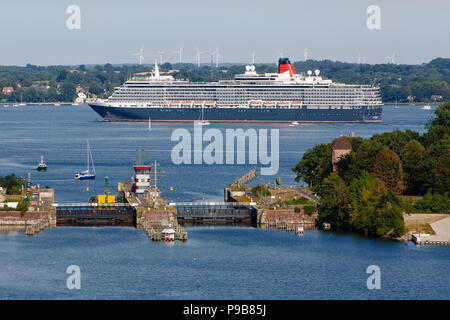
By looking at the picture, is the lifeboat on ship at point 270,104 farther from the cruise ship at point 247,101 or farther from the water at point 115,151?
the water at point 115,151

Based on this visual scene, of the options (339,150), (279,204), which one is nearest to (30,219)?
(279,204)

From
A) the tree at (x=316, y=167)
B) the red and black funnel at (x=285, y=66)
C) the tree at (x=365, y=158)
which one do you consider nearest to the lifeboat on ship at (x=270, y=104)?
the red and black funnel at (x=285, y=66)

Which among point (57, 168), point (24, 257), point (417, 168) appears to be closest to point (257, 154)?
point (57, 168)

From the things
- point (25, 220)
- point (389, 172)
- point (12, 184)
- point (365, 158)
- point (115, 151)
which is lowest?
point (115, 151)

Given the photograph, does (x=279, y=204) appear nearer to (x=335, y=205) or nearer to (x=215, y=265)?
(x=335, y=205)

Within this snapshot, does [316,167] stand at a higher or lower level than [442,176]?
lower

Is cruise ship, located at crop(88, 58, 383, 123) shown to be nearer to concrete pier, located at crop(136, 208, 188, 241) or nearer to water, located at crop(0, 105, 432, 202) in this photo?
water, located at crop(0, 105, 432, 202)

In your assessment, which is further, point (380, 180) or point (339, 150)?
point (339, 150)
